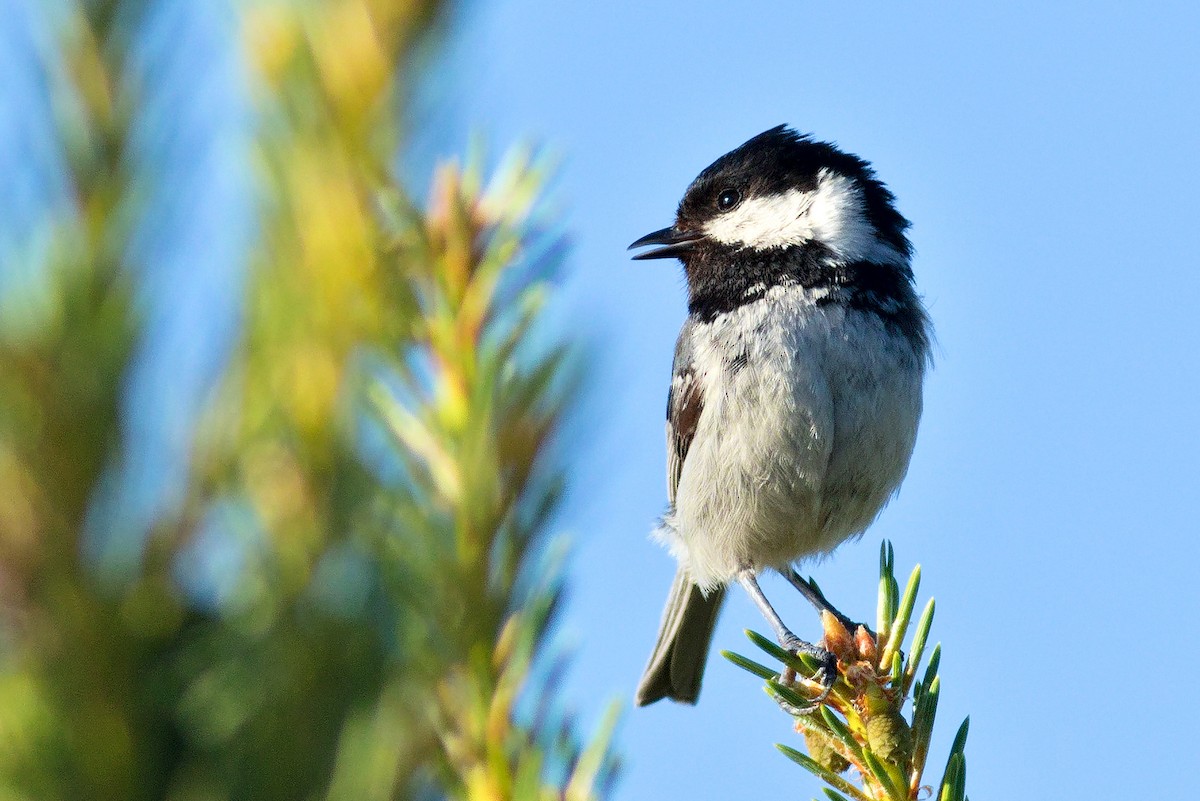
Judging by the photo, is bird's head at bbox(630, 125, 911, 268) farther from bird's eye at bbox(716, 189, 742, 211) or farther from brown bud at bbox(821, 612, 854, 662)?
brown bud at bbox(821, 612, 854, 662)

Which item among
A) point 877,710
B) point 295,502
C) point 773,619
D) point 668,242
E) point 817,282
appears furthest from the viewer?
point 668,242

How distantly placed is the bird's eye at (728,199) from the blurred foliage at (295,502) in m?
3.65

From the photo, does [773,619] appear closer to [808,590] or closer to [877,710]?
[808,590]

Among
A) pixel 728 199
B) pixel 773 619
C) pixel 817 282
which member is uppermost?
pixel 728 199

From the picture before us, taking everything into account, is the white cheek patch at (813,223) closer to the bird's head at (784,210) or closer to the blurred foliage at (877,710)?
the bird's head at (784,210)

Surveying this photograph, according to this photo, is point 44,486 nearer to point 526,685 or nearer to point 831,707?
point 526,685

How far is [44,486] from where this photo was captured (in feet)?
2.01

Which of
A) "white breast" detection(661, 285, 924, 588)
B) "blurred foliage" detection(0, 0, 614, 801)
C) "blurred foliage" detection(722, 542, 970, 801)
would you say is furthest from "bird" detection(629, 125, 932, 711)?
"blurred foliage" detection(0, 0, 614, 801)

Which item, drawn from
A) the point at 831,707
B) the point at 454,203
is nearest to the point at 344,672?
the point at 454,203

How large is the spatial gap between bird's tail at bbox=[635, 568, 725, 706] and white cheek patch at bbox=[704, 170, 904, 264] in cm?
144

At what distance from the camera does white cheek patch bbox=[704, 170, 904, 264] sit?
3914 mm

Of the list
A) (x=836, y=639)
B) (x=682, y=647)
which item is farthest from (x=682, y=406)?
(x=836, y=639)

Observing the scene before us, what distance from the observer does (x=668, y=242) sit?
4453 millimetres

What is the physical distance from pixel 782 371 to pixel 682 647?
1.61 metres
